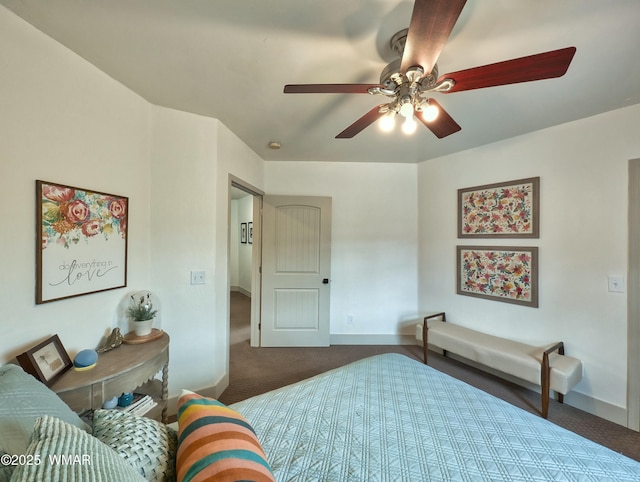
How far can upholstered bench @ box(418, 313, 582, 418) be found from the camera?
2.02 metres

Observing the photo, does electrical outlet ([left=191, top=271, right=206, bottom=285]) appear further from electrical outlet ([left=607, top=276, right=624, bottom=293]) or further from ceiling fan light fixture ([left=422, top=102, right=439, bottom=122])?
electrical outlet ([left=607, top=276, right=624, bottom=293])

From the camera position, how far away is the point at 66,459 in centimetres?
55

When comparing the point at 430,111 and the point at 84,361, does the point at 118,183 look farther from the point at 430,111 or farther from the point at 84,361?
the point at 430,111

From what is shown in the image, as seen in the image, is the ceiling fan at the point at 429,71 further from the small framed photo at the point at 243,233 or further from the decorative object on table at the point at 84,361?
the small framed photo at the point at 243,233

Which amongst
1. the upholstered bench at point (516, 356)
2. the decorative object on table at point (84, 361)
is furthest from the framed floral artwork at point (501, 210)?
the decorative object on table at point (84, 361)

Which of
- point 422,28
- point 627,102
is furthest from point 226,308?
point 627,102

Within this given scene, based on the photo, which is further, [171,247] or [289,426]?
[171,247]

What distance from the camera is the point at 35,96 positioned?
52.0 inches

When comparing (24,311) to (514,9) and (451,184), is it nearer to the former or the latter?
(514,9)

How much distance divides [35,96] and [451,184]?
354 cm

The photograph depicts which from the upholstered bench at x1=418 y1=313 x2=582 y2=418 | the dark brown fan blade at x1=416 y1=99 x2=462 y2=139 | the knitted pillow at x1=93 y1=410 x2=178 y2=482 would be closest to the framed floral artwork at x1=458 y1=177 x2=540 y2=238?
the upholstered bench at x1=418 y1=313 x2=582 y2=418

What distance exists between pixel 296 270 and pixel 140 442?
8.65ft

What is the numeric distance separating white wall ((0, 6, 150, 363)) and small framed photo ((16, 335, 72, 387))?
97mm

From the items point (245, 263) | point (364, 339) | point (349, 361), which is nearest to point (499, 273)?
point (364, 339)
